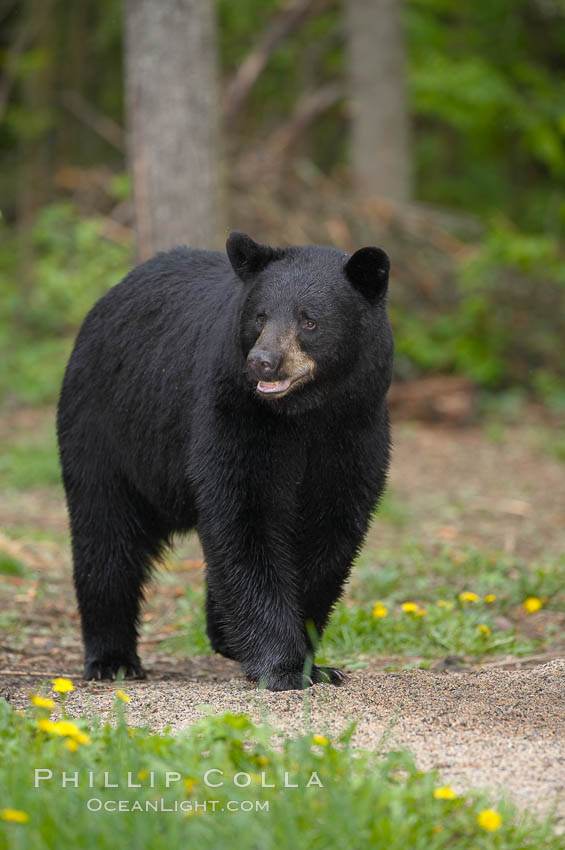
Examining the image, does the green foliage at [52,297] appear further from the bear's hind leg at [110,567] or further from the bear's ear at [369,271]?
the bear's ear at [369,271]

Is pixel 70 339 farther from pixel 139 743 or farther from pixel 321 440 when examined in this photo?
pixel 139 743

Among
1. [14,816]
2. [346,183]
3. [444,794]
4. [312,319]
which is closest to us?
[14,816]

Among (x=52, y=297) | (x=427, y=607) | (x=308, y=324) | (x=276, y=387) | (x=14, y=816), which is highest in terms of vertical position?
(x=308, y=324)

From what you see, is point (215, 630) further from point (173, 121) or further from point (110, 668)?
point (173, 121)

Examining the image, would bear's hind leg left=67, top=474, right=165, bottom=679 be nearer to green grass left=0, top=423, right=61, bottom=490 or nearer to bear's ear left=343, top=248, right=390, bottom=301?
bear's ear left=343, top=248, right=390, bottom=301

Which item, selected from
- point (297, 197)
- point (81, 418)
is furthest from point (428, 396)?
point (81, 418)

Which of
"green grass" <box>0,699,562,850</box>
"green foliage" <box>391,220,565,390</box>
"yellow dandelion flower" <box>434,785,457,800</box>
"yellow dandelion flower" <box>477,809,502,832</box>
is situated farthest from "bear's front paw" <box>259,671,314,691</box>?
"green foliage" <box>391,220,565,390</box>

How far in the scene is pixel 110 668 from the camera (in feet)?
17.0

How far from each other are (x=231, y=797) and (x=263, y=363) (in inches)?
64.1

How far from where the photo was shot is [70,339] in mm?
13859

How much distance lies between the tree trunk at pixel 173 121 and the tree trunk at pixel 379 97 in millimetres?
5887

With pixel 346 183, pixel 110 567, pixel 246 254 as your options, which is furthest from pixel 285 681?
pixel 346 183

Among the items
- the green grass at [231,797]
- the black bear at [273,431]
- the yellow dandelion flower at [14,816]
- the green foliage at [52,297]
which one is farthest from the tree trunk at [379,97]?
the yellow dandelion flower at [14,816]

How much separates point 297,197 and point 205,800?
1116 centimetres
